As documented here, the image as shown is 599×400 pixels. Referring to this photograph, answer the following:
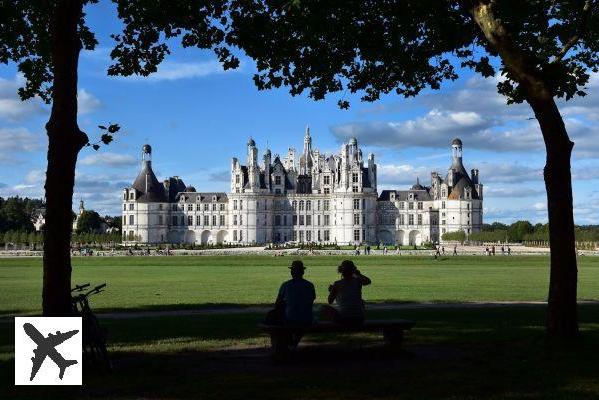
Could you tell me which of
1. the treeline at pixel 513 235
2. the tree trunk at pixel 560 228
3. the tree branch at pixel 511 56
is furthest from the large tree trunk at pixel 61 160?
the treeline at pixel 513 235

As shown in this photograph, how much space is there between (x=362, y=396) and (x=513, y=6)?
5.75 m

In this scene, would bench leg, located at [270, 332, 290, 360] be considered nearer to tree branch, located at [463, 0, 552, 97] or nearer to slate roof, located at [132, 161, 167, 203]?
tree branch, located at [463, 0, 552, 97]

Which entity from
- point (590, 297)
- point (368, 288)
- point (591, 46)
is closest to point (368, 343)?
point (591, 46)

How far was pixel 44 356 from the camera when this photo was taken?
724 centimetres

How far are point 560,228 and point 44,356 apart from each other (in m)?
6.21

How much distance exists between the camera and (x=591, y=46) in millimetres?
13578

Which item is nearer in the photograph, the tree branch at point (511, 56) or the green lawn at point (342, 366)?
the green lawn at point (342, 366)

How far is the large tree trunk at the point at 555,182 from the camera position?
9.56 meters

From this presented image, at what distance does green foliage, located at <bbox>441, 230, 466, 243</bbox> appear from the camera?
10017 centimetres

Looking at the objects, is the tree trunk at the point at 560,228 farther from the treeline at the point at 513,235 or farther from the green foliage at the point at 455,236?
the green foliage at the point at 455,236

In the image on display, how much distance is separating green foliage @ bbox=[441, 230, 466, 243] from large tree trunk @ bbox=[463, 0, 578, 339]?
91741 mm

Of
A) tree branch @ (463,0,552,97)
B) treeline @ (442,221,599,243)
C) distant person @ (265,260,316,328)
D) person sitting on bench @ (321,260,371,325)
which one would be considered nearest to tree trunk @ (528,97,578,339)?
tree branch @ (463,0,552,97)

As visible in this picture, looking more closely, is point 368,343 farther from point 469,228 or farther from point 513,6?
point 469,228

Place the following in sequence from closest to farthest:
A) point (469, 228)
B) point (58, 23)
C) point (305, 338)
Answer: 1. point (58, 23)
2. point (305, 338)
3. point (469, 228)
